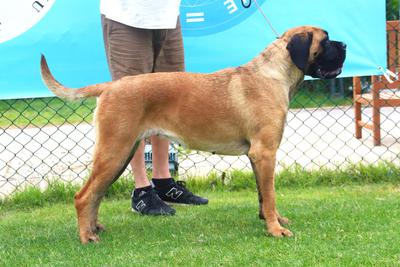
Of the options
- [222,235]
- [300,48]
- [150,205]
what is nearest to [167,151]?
[150,205]

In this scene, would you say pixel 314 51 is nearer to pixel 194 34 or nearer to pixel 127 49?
pixel 127 49

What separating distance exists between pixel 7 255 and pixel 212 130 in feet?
4.68

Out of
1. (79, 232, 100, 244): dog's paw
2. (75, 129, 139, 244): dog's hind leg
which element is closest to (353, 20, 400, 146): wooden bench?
(75, 129, 139, 244): dog's hind leg

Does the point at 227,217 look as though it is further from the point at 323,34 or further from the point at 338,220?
the point at 323,34

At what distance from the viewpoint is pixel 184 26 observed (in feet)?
17.6

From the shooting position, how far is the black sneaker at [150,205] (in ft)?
14.8

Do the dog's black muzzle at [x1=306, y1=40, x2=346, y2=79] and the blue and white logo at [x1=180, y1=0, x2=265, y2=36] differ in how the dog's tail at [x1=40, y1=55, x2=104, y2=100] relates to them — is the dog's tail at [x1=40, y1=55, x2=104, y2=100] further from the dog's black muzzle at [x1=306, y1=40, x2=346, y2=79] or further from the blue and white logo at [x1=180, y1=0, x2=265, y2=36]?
the blue and white logo at [x1=180, y1=0, x2=265, y2=36]

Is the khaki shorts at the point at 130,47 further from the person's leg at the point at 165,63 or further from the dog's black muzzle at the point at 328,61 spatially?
the dog's black muzzle at the point at 328,61

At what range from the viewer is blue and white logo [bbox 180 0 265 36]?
5.35m

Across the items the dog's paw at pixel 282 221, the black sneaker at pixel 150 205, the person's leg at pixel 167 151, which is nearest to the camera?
the dog's paw at pixel 282 221

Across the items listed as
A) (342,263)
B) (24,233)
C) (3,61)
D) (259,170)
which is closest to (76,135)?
(3,61)

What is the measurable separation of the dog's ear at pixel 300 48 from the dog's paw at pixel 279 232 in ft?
3.26

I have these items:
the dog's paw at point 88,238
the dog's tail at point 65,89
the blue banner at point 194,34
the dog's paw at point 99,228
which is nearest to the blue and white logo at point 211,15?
the blue banner at point 194,34

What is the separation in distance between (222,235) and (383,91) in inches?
167
